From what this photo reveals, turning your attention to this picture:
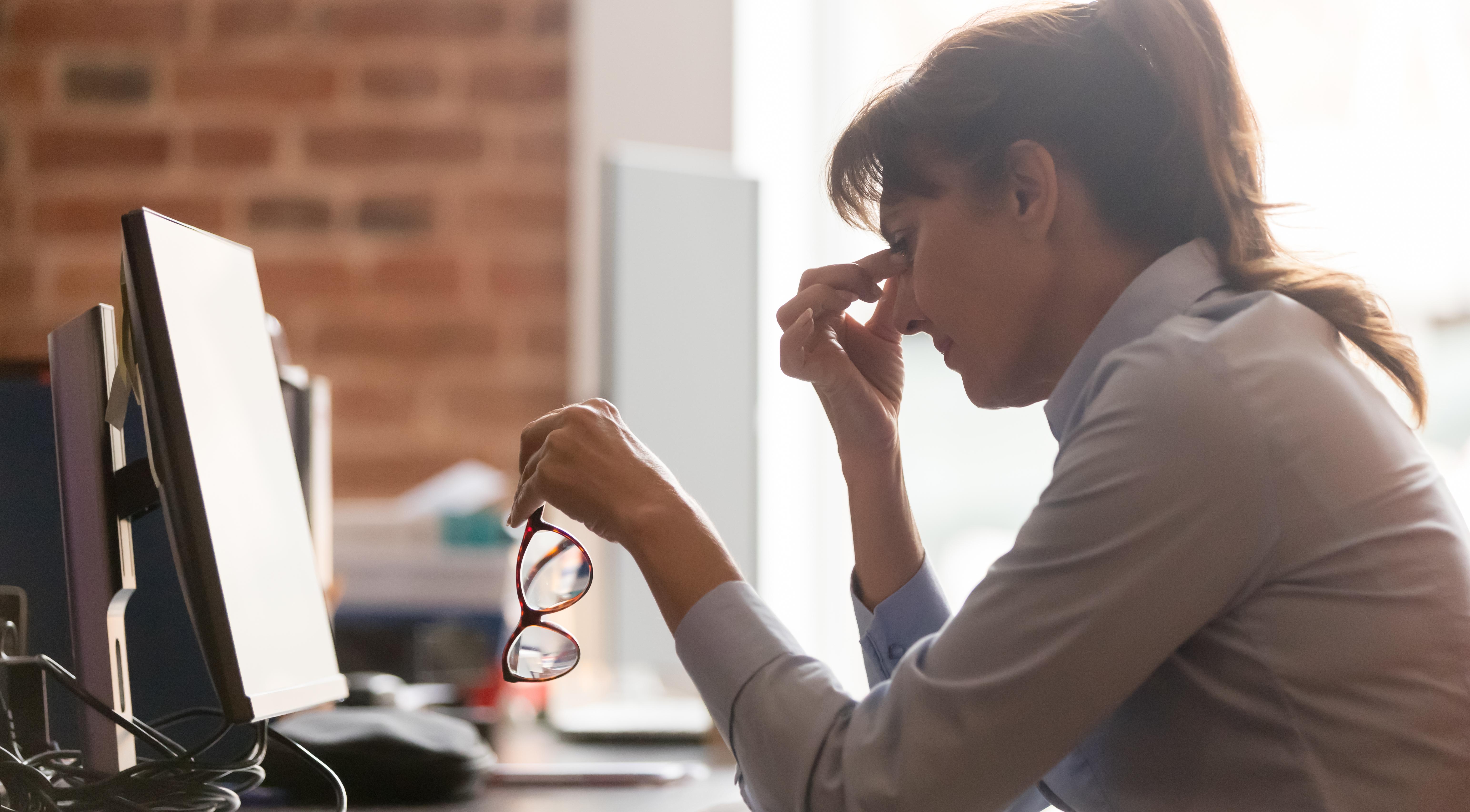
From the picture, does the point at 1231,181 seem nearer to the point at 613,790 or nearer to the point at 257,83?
the point at 613,790

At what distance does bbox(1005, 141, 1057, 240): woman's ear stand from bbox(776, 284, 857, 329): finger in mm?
234

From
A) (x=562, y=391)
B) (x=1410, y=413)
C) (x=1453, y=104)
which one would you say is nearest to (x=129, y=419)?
(x=1410, y=413)

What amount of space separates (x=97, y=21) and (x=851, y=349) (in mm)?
2097

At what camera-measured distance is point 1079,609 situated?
2.16 ft

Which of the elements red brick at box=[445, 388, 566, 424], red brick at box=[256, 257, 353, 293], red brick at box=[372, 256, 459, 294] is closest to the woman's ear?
red brick at box=[445, 388, 566, 424]

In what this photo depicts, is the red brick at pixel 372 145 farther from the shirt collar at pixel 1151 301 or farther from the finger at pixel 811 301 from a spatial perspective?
the shirt collar at pixel 1151 301

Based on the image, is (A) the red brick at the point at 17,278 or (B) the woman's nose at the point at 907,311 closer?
(B) the woman's nose at the point at 907,311

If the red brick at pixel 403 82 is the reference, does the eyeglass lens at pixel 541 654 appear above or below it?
below

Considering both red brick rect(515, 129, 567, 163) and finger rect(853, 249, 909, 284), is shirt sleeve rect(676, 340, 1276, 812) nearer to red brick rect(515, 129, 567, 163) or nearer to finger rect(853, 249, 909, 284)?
finger rect(853, 249, 909, 284)

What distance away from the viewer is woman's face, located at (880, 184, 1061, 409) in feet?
2.85

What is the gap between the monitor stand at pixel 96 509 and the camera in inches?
30.4

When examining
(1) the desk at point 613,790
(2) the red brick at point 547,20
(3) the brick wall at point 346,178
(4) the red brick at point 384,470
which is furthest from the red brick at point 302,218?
(1) the desk at point 613,790

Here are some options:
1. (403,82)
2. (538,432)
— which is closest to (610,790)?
(538,432)

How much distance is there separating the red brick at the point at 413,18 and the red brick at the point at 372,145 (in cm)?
20
